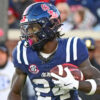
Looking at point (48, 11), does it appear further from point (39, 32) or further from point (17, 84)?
point (17, 84)

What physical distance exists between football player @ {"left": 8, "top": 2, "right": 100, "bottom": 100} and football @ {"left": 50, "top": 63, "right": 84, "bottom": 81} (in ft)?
0.59

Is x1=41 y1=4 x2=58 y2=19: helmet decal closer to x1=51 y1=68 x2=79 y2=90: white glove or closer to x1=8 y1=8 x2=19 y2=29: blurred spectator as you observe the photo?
x1=51 y1=68 x2=79 y2=90: white glove

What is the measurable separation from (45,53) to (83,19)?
13.2 feet

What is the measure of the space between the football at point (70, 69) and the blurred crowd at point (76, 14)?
13.2 ft

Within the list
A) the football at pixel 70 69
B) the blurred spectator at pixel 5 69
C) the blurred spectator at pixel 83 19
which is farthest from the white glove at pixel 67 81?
the blurred spectator at pixel 83 19

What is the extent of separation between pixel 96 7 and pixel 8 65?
2271 millimetres

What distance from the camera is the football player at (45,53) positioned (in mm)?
4137

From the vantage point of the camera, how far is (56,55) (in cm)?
423

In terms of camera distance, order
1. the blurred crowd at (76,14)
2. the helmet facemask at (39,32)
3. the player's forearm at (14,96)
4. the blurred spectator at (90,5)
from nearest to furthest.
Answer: the helmet facemask at (39,32)
the player's forearm at (14,96)
the blurred crowd at (76,14)
the blurred spectator at (90,5)

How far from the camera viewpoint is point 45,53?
4.28 metres

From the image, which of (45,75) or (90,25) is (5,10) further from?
(45,75)

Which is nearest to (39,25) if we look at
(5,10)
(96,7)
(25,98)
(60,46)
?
(60,46)

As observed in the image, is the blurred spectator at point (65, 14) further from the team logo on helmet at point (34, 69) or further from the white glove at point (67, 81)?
the white glove at point (67, 81)

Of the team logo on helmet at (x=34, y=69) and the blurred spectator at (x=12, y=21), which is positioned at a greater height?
the team logo on helmet at (x=34, y=69)
